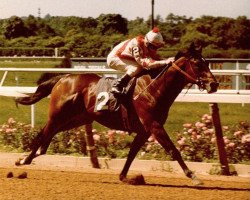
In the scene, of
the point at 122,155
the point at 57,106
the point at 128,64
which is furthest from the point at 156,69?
the point at 122,155

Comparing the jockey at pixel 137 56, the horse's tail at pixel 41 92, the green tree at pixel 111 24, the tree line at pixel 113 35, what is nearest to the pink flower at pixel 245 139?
the jockey at pixel 137 56

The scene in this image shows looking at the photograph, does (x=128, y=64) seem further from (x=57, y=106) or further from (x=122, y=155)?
(x=122, y=155)

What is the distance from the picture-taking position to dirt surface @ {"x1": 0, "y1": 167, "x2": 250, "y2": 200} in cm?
535

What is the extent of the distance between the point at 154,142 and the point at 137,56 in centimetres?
172

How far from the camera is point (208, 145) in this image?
746cm

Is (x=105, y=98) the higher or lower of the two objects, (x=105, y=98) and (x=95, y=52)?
the higher

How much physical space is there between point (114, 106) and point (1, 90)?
239 centimetres

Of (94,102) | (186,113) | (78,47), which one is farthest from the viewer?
(78,47)

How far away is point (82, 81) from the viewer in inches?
Result: 271

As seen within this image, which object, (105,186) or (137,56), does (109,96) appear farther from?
(105,186)

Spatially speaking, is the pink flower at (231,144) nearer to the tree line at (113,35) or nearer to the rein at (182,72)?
the rein at (182,72)

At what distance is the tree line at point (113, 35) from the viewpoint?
33656mm

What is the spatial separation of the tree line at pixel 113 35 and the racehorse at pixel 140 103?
1301cm

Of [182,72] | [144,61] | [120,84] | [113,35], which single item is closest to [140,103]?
[120,84]
